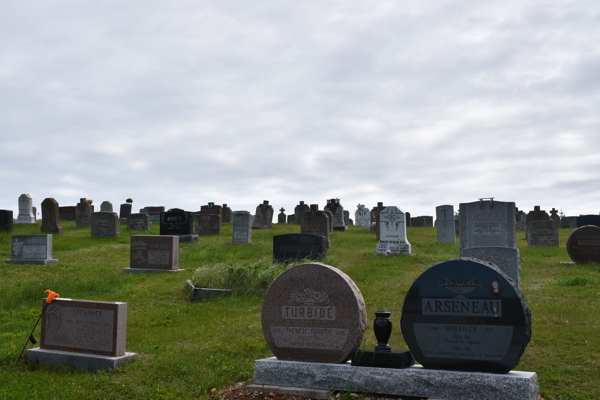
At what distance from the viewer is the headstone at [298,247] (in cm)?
1559

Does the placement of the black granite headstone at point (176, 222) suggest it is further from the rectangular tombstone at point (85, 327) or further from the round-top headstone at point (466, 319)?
the round-top headstone at point (466, 319)

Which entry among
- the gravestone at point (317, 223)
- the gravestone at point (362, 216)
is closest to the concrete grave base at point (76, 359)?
the gravestone at point (317, 223)

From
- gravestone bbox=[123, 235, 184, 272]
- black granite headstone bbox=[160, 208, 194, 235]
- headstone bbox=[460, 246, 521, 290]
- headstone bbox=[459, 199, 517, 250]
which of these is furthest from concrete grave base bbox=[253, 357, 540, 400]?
black granite headstone bbox=[160, 208, 194, 235]

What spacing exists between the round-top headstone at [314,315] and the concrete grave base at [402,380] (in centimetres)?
19

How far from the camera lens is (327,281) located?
6.36m

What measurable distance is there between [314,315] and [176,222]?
64.5 ft

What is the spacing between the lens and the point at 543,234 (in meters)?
23.2

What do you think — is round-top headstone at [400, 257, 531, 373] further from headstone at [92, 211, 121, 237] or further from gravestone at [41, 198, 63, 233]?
gravestone at [41, 198, 63, 233]

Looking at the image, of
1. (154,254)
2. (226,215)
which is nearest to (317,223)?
(154,254)

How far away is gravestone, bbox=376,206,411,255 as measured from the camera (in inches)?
801

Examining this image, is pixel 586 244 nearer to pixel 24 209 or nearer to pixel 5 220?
pixel 5 220

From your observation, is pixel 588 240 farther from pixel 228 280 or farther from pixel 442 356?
pixel 442 356

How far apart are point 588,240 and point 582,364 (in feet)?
36.7

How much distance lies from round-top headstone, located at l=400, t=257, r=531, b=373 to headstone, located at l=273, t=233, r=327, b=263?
958cm
